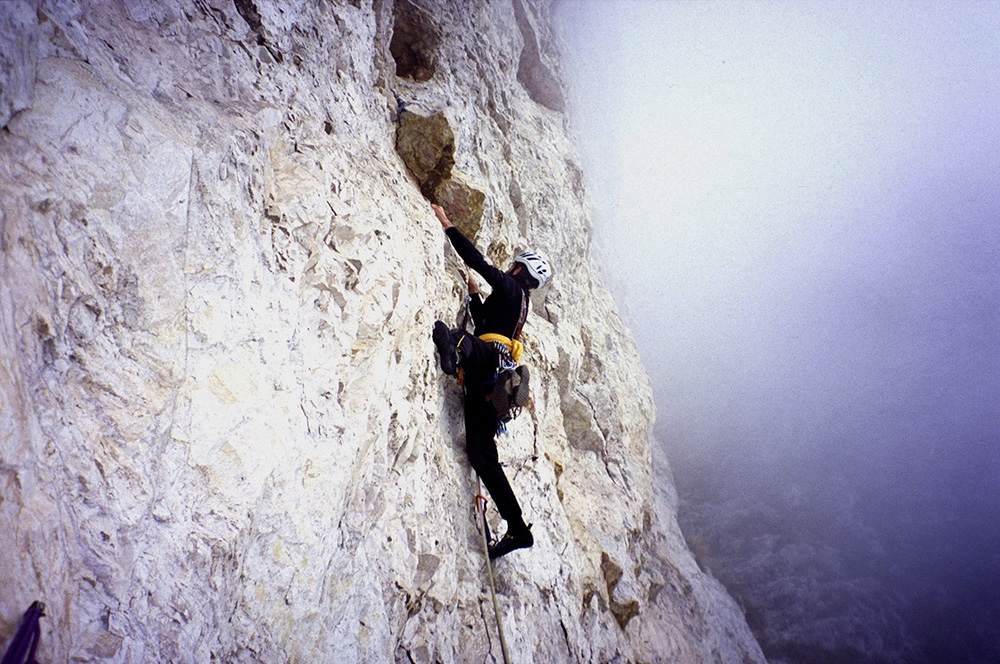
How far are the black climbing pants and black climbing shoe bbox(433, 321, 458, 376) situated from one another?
0.07 meters

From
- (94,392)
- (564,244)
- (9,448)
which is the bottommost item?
(9,448)

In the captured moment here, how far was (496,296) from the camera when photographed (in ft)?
11.5

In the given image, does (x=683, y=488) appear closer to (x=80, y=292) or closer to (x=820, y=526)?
(x=820, y=526)

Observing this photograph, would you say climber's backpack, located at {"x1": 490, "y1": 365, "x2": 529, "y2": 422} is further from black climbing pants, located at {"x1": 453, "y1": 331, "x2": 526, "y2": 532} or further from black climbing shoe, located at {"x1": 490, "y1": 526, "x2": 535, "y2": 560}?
black climbing shoe, located at {"x1": 490, "y1": 526, "x2": 535, "y2": 560}

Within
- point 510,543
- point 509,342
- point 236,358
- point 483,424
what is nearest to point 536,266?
point 509,342

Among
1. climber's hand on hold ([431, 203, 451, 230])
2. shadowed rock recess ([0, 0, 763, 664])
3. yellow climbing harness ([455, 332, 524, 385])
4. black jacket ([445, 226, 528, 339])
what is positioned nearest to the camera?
shadowed rock recess ([0, 0, 763, 664])

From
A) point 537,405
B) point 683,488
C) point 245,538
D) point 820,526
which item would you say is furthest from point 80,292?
point 820,526

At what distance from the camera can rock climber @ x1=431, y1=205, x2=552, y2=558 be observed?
319 cm

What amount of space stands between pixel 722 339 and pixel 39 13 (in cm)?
3280

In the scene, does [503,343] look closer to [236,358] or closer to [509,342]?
[509,342]

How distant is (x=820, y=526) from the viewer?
14.5 m

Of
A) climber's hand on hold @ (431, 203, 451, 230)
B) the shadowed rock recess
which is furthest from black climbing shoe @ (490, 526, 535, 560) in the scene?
climber's hand on hold @ (431, 203, 451, 230)

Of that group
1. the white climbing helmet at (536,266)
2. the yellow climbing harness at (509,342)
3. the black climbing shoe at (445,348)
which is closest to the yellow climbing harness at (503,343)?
the yellow climbing harness at (509,342)

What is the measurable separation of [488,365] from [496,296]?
2.16 feet
